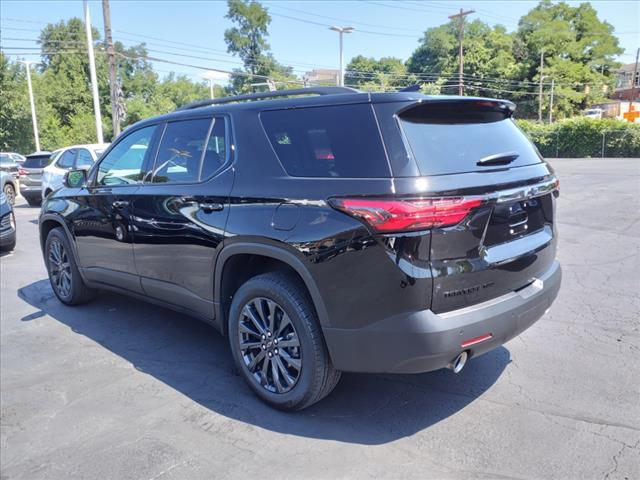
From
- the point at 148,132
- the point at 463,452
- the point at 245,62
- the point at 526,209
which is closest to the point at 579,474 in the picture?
the point at 463,452

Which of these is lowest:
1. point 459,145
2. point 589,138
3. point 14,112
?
point 459,145

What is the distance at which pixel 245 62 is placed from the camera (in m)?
60.9

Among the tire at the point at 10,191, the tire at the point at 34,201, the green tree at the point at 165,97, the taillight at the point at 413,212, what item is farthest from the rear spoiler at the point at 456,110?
the green tree at the point at 165,97

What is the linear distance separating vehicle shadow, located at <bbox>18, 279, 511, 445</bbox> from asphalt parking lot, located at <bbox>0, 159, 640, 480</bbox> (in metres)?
0.01

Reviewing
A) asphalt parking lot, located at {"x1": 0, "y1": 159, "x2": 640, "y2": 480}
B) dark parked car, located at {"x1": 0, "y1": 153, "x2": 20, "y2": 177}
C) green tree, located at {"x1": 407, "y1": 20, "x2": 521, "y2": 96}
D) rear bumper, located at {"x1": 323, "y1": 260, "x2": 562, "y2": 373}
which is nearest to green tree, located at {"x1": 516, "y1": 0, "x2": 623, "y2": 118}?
green tree, located at {"x1": 407, "y1": 20, "x2": 521, "y2": 96}

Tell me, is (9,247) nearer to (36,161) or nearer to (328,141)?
(328,141)

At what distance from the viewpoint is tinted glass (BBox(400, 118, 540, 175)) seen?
259 cm

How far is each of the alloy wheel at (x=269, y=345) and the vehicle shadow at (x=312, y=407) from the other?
213mm

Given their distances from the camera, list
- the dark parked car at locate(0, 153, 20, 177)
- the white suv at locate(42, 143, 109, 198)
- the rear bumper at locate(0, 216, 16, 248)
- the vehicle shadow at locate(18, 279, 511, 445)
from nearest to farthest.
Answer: the vehicle shadow at locate(18, 279, 511, 445)
the rear bumper at locate(0, 216, 16, 248)
the white suv at locate(42, 143, 109, 198)
the dark parked car at locate(0, 153, 20, 177)

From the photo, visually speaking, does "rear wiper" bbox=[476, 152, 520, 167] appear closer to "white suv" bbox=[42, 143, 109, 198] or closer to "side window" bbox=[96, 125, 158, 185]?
"side window" bbox=[96, 125, 158, 185]

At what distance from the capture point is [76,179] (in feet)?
16.3

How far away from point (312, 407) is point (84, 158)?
10.7 m

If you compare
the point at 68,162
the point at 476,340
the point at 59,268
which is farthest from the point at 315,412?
the point at 68,162

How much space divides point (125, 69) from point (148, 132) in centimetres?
6107
